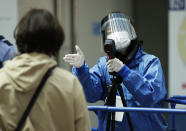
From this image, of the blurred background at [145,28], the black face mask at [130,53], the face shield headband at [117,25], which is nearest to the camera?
the black face mask at [130,53]

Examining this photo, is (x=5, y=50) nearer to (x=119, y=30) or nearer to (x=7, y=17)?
(x=7, y=17)

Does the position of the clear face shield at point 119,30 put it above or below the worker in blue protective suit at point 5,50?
above

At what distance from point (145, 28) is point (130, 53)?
3.01 metres

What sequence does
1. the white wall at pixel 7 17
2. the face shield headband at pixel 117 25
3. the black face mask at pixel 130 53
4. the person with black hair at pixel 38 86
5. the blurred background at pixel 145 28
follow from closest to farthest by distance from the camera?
the person with black hair at pixel 38 86 < the black face mask at pixel 130 53 < the face shield headband at pixel 117 25 < the white wall at pixel 7 17 < the blurred background at pixel 145 28

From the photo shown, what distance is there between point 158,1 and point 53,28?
4046 mm

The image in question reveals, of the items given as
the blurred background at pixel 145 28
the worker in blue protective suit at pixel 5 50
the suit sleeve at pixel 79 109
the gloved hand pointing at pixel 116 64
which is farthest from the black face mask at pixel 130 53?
the blurred background at pixel 145 28

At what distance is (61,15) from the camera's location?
16.4 ft

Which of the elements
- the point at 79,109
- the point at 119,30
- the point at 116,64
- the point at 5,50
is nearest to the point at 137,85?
the point at 116,64

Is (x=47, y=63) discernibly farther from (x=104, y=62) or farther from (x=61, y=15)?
(x=61, y=15)

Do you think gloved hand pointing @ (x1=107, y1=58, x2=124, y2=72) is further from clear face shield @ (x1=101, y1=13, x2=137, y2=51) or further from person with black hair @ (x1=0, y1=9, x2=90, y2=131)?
person with black hair @ (x1=0, y1=9, x2=90, y2=131)

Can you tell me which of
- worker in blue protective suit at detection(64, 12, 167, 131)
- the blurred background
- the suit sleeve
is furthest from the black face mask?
the blurred background

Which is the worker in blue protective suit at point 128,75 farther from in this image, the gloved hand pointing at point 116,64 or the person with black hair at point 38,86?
the person with black hair at point 38,86

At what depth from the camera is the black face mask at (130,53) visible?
2996 mm

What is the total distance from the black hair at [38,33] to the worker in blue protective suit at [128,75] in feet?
3.18
